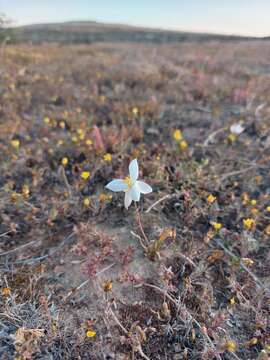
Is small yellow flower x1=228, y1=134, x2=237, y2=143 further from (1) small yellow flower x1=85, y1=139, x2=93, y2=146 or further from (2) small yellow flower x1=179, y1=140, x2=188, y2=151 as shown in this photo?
(1) small yellow flower x1=85, y1=139, x2=93, y2=146

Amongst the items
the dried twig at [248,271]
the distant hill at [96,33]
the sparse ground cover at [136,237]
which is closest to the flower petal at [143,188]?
the sparse ground cover at [136,237]

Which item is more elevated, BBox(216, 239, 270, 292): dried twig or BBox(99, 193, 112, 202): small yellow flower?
BBox(99, 193, 112, 202): small yellow flower

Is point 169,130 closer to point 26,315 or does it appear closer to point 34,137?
point 34,137

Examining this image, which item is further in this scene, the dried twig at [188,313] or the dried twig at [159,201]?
the dried twig at [159,201]

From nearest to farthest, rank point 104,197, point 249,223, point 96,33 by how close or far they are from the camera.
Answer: point 249,223, point 104,197, point 96,33

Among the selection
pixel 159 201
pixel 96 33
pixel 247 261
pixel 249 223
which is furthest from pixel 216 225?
pixel 96 33

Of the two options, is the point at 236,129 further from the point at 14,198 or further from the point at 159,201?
the point at 14,198

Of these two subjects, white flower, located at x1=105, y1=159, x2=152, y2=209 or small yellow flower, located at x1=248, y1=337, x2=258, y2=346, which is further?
white flower, located at x1=105, y1=159, x2=152, y2=209

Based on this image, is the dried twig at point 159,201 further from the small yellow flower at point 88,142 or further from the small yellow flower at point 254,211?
the small yellow flower at point 88,142

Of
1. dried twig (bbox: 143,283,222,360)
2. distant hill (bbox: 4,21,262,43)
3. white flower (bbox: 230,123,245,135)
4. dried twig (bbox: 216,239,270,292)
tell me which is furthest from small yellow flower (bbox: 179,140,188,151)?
distant hill (bbox: 4,21,262,43)
